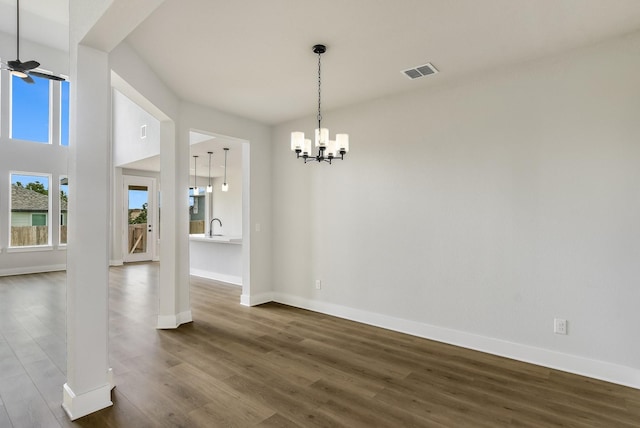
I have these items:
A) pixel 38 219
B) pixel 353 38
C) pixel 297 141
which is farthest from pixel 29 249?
pixel 353 38

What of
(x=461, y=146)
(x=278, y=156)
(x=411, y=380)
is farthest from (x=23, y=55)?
(x=411, y=380)

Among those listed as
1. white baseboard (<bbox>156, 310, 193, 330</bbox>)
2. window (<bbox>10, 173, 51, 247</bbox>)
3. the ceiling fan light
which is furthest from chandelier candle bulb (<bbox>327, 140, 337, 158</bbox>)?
window (<bbox>10, 173, 51, 247</bbox>)

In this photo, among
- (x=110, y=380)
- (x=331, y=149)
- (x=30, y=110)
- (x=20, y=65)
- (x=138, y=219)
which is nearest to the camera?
(x=110, y=380)

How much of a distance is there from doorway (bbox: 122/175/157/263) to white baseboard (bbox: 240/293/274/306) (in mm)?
6067

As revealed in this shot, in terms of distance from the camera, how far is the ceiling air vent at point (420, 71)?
3.30m

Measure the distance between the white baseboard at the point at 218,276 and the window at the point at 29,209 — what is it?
13.7 feet

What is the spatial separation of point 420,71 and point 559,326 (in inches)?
111

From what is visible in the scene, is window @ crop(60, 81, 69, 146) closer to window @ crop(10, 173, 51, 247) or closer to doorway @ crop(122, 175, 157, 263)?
window @ crop(10, 173, 51, 247)

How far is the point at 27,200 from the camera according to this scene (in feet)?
26.4

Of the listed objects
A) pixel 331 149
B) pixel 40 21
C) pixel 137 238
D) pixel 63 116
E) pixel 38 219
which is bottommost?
pixel 137 238

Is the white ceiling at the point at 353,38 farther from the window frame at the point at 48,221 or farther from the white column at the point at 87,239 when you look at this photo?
the window frame at the point at 48,221

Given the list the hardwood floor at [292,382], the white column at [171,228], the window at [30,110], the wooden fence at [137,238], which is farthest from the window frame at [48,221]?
the white column at [171,228]

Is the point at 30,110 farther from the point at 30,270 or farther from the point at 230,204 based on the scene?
the point at 230,204

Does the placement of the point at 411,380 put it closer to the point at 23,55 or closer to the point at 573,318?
the point at 573,318
